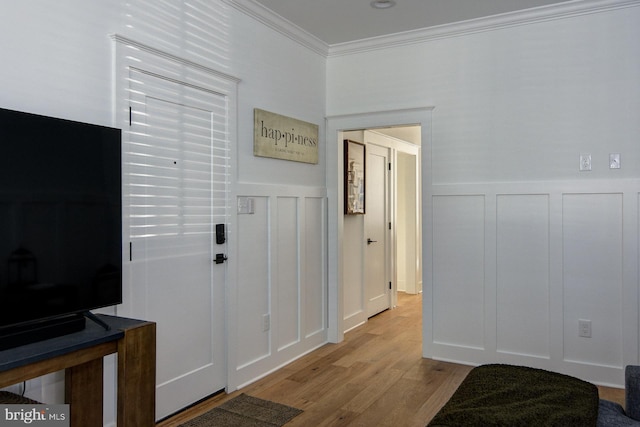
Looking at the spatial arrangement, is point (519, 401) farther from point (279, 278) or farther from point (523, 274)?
point (279, 278)

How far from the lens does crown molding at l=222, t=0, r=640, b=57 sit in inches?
134

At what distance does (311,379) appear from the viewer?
3.52m

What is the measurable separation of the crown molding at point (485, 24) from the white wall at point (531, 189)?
0.03 meters

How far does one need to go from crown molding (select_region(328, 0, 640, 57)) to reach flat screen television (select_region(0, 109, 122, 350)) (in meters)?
2.65

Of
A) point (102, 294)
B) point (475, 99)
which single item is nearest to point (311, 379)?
point (102, 294)

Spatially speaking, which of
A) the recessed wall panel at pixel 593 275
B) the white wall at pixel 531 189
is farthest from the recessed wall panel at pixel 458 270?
the recessed wall panel at pixel 593 275

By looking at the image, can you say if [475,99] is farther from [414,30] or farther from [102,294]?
[102,294]

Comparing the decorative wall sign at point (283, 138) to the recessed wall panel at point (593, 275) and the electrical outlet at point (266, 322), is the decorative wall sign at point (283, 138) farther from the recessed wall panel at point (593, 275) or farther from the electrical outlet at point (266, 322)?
the recessed wall panel at point (593, 275)

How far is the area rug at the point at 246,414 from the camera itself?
2.77 meters

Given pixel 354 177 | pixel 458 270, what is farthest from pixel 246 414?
pixel 354 177

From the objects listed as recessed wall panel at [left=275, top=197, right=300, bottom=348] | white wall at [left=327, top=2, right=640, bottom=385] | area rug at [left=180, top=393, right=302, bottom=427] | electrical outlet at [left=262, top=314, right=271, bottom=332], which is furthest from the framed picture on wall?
area rug at [left=180, top=393, right=302, bottom=427]

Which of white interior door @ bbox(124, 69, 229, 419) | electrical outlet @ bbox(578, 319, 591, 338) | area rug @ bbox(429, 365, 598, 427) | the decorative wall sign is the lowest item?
electrical outlet @ bbox(578, 319, 591, 338)

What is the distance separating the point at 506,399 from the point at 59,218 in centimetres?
189

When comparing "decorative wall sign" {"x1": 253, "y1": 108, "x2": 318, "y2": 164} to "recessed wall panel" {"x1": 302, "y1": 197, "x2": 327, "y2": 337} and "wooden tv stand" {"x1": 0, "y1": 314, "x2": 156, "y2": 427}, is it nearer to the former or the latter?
"recessed wall panel" {"x1": 302, "y1": 197, "x2": 327, "y2": 337}
